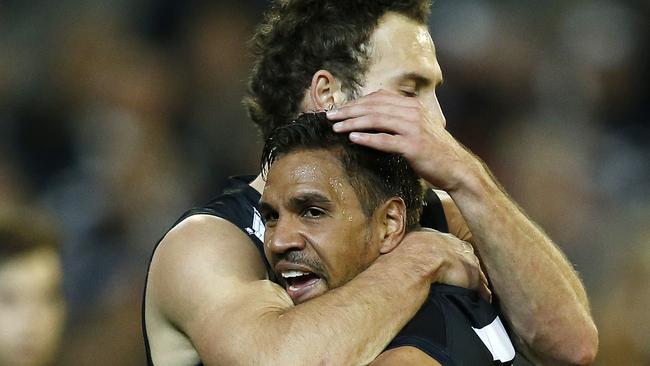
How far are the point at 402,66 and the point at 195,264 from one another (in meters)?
1.24

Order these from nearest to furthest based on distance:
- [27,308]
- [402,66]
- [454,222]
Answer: [402,66] < [454,222] < [27,308]

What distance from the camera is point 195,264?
3088mm

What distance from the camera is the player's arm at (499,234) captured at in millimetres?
3174

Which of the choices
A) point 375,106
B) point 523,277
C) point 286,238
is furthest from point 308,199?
point 523,277

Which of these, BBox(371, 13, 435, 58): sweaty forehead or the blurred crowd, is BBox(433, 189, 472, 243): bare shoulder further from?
the blurred crowd

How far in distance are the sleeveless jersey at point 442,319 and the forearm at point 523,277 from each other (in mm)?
103

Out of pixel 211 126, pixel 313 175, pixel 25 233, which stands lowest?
pixel 25 233

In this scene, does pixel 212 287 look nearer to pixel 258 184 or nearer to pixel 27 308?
pixel 258 184

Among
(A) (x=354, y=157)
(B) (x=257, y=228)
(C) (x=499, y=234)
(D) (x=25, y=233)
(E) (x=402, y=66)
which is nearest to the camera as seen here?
(A) (x=354, y=157)

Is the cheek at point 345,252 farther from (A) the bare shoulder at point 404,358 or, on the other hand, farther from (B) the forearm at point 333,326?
(A) the bare shoulder at point 404,358

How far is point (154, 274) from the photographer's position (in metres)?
3.26

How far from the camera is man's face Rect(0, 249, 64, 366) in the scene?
5227mm

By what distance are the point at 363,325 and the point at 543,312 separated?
77cm

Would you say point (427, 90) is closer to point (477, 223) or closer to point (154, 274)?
point (477, 223)
